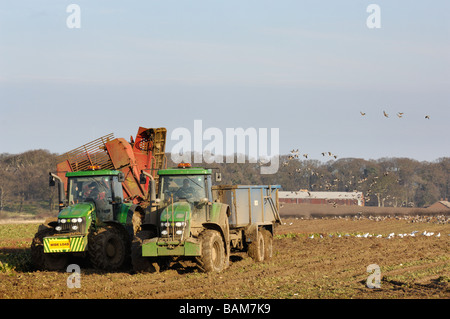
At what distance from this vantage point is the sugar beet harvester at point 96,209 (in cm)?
1775

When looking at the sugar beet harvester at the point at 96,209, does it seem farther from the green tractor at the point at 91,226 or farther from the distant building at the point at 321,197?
the distant building at the point at 321,197

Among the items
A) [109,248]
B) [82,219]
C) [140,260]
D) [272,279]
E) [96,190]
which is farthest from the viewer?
[96,190]

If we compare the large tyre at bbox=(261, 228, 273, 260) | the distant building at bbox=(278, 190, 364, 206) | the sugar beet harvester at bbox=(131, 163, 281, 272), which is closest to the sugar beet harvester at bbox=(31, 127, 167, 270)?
the sugar beet harvester at bbox=(131, 163, 281, 272)

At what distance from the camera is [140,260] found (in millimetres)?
16797

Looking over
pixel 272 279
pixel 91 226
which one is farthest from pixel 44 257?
pixel 272 279

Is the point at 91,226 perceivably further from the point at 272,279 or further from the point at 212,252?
the point at 272,279

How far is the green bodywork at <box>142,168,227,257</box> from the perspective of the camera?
53.3 feet

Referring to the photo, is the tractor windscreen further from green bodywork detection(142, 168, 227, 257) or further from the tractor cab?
the tractor cab

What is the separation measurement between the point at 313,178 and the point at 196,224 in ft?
242

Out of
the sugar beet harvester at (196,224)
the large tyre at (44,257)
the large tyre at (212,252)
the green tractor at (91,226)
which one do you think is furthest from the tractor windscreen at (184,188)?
the large tyre at (44,257)

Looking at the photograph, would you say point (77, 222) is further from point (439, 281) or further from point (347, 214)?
point (347, 214)

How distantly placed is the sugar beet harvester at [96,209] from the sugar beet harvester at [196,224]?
1308 millimetres
